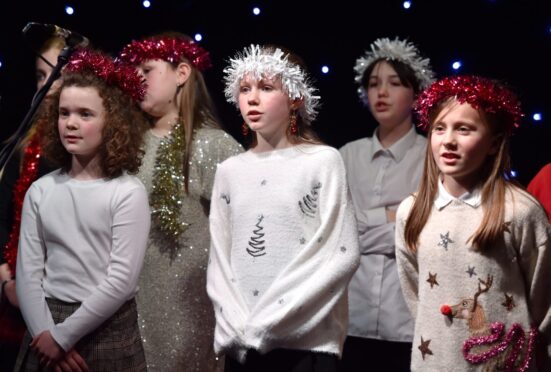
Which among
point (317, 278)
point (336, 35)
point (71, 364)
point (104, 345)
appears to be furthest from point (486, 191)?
point (336, 35)

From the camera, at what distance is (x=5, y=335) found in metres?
3.28

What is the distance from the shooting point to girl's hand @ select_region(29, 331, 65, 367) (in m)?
2.68

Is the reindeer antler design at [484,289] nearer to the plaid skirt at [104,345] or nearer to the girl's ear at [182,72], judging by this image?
the plaid skirt at [104,345]

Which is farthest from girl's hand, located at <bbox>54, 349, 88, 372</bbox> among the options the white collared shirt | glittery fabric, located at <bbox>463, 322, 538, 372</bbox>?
the white collared shirt

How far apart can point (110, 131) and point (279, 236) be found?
685mm

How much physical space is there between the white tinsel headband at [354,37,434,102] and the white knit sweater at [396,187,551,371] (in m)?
1.27

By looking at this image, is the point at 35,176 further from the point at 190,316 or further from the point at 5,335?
the point at 190,316

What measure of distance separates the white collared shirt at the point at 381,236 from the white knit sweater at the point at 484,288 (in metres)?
0.90

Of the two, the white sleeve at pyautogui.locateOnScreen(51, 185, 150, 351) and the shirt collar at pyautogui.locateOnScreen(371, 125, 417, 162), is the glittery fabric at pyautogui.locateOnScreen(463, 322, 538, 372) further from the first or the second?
the shirt collar at pyautogui.locateOnScreen(371, 125, 417, 162)

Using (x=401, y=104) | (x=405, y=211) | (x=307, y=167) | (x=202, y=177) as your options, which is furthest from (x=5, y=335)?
(x=401, y=104)

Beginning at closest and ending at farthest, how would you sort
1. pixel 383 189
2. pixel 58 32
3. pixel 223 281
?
pixel 58 32
pixel 223 281
pixel 383 189

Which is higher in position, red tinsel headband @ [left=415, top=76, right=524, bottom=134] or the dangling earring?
red tinsel headband @ [left=415, top=76, right=524, bottom=134]

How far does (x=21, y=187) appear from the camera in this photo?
3.42 metres

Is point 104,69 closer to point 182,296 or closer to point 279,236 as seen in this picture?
point 279,236
